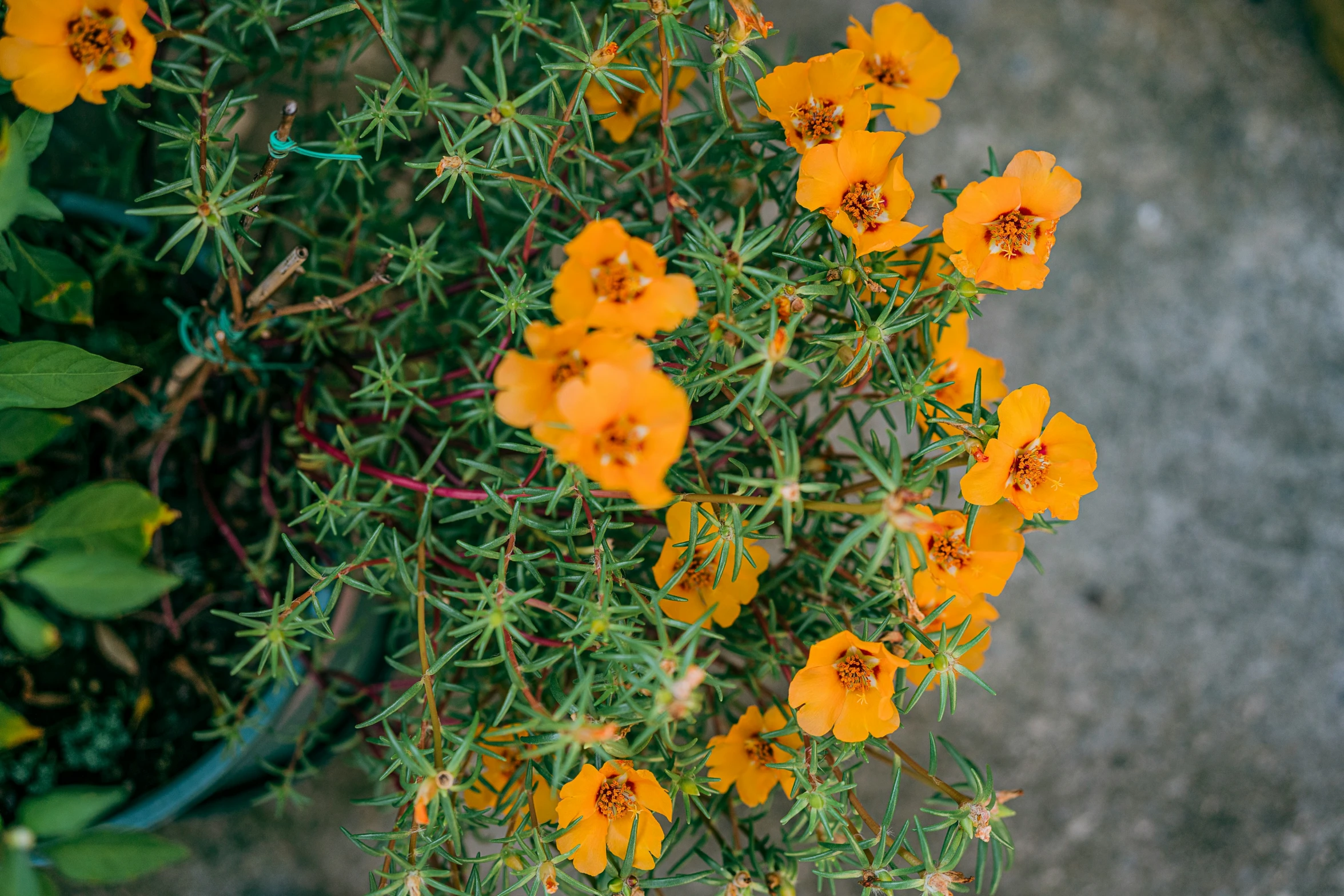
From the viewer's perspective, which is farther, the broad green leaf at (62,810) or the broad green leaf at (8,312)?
the broad green leaf at (8,312)

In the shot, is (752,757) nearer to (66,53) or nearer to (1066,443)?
(1066,443)

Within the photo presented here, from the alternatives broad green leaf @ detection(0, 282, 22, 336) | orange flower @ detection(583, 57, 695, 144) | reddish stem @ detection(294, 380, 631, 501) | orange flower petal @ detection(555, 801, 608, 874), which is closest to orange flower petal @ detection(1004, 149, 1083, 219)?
orange flower @ detection(583, 57, 695, 144)

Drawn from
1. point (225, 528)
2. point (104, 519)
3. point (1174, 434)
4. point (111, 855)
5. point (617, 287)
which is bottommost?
point (1174, 434)

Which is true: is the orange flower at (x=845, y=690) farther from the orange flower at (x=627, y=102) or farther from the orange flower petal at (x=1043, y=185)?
the orange flower at (x=627, y=102)

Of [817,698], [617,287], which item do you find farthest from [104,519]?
[817,698]

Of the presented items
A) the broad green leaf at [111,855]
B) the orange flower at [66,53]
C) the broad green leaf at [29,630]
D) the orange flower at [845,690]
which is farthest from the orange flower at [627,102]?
the broad green leaf at [111,855]

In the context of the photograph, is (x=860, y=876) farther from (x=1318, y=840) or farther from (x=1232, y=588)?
(x=1318, y=840)

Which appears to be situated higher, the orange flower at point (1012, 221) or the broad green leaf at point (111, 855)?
the orange flower at point (1012, 221)

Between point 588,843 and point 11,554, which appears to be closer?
point 11,554
